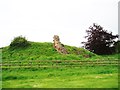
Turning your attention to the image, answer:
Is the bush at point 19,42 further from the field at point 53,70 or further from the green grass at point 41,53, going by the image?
the field at point 53,70

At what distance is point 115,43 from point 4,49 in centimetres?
1767

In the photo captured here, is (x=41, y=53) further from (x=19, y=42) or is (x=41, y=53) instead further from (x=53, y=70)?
(x=53, y=70)

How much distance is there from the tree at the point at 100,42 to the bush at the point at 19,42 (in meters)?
11.1

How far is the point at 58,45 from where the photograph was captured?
41188 mm

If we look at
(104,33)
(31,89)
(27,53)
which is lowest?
(31,89)

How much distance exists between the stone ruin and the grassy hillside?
58cm

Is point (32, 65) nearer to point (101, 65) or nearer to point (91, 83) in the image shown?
point (101, 65)

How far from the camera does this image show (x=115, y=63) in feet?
102

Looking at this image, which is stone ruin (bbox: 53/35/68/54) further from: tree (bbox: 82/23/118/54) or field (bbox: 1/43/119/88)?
tree (bbox: 82/23/118/54)

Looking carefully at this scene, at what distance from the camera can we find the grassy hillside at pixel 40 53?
36156mm

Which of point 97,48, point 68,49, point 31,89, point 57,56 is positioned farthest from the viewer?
point 97,48

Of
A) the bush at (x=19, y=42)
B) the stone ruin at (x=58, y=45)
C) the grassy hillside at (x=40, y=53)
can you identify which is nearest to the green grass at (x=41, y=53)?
the grassy hillside at (x=40, y=53)

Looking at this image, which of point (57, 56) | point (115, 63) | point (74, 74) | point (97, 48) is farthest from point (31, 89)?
point (97, 48)

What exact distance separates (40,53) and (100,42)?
1344cm
